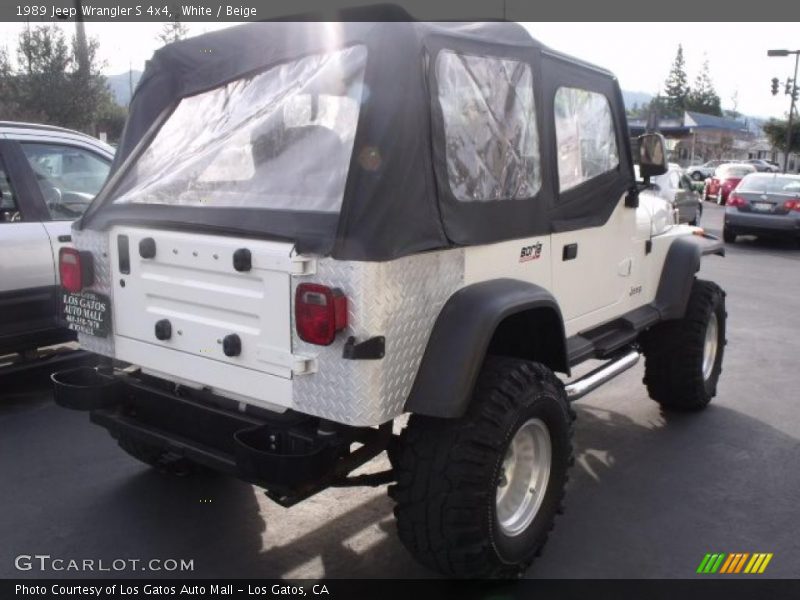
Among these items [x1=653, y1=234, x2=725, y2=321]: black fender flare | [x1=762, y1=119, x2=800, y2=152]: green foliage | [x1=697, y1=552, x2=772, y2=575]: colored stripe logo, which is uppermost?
[x1=762, y1=119, x2=800, y2=152]: green foliage

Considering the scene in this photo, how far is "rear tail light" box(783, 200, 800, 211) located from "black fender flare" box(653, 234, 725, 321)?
37.9ft

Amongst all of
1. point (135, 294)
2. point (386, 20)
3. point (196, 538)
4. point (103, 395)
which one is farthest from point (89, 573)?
point (386, 20)

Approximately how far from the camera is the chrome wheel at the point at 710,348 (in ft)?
18.2

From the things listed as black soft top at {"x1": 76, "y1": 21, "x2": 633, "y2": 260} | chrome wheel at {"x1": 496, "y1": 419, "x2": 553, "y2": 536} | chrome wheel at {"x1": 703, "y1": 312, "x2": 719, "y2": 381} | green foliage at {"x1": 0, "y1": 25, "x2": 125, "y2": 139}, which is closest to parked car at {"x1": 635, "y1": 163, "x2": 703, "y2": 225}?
chrome wheel at {"x1": 703, "y1": 312, "x2": 719, "y2": 381}

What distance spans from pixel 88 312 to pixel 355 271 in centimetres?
161

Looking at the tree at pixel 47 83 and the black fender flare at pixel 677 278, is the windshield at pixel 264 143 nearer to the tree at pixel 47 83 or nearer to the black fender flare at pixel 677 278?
the black fender flare at pixel 677 278

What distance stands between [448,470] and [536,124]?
66.9 inches

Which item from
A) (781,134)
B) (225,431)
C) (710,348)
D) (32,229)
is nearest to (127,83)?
(781,134)

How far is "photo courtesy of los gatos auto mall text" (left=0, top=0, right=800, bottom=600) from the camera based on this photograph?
114 inches

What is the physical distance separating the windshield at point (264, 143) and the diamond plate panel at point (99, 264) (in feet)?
0.68

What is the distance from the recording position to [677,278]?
5074mm

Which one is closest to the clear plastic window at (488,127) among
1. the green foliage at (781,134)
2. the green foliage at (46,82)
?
the green foliage at (46,82)

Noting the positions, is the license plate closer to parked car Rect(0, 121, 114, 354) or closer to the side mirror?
parked car Rect(0, 121, 114, 354)

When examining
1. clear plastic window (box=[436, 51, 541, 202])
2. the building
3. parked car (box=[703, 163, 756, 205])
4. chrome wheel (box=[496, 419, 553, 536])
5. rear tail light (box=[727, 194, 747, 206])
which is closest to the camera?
clear plastic window (box=[436, 51, 541, 202])
